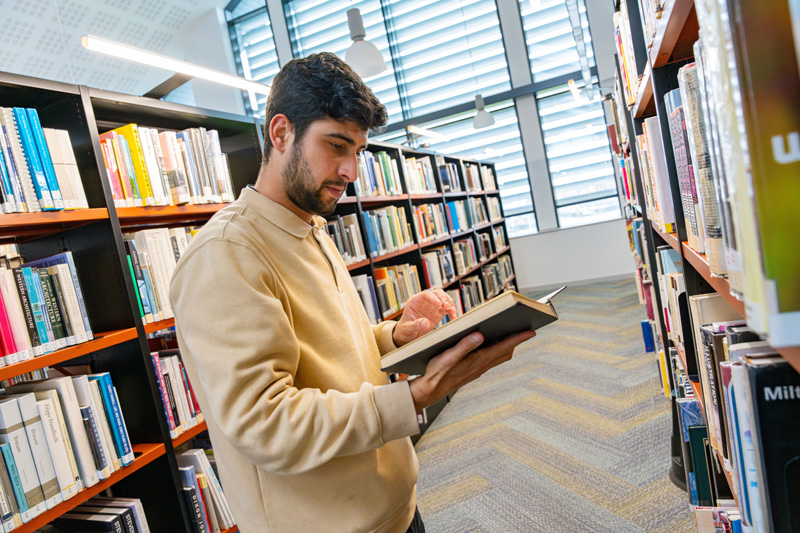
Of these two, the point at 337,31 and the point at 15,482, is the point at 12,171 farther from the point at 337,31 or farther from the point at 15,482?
the point at 337,31

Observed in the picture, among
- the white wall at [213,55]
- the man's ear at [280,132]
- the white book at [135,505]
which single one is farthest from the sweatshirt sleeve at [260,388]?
the white wall at [213,55]

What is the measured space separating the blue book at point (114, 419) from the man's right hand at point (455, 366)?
4.28ft

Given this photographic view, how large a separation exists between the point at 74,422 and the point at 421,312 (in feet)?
3.88

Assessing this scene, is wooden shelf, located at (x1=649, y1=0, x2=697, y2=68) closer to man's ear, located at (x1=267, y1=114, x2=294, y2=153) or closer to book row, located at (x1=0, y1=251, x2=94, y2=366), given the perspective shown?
man's ear, located at (x1=267, y1=114, x2=294, y2=153)

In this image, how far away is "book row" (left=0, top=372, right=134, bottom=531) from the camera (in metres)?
1.40

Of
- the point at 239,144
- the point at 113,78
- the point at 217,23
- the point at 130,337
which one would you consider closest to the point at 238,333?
the point at 130,337

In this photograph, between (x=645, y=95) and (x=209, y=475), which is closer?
(x=645, y=95)

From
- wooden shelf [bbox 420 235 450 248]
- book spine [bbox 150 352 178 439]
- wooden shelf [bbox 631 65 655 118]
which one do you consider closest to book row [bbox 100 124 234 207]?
book spine [bbox 150 352 178 439]

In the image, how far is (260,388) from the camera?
85 centimetres

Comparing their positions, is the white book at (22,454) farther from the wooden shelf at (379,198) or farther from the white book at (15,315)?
the wooden shelf at (379,198)

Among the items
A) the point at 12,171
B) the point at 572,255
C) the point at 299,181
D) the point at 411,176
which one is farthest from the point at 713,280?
the point at 572,255

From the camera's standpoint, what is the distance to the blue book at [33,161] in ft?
5.25

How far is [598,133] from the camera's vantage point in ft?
25.4

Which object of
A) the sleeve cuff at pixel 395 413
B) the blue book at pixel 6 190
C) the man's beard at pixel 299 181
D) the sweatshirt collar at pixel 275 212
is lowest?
the sleeve cuff at pixel 395 413
